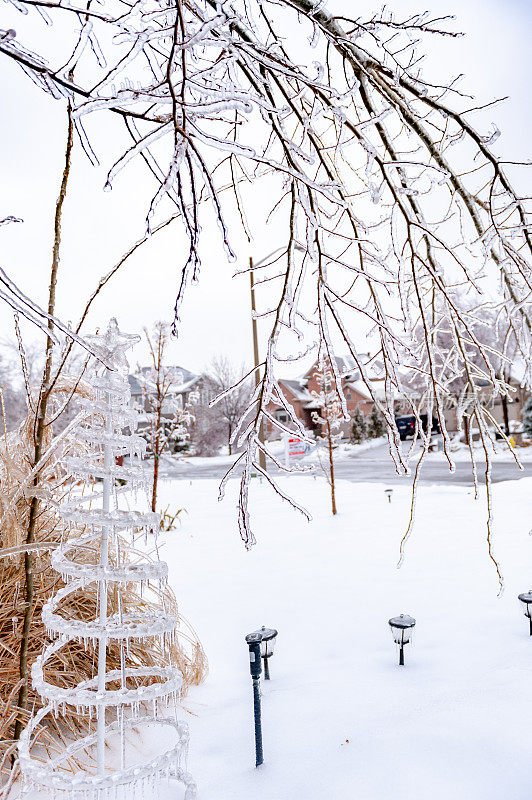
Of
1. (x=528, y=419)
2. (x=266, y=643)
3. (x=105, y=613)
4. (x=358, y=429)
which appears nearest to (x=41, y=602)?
(x=105, y=613)

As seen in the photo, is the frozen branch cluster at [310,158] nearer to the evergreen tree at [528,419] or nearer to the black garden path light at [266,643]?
the black garden path light at [266,643]

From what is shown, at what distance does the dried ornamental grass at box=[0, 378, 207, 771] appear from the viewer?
238cm

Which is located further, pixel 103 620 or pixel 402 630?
pixel 402 630

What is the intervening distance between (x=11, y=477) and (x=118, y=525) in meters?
1.46

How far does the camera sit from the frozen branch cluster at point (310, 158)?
3.02 ft

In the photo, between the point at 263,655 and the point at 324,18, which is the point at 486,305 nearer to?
the point at 324,18

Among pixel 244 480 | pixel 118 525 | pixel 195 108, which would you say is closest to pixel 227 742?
pixel 118 525

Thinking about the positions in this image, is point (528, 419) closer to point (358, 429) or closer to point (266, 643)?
point (358, 429)

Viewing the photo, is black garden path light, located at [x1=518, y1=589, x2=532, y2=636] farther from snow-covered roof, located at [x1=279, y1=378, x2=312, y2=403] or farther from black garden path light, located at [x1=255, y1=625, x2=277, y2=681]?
snow-covered roof, located at [x1=279, y1=378, x2=312, y2=403]

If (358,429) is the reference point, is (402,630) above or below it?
below

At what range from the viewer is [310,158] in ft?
3.24

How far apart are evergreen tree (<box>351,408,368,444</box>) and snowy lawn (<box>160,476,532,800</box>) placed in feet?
66.3

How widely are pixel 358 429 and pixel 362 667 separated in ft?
79.8

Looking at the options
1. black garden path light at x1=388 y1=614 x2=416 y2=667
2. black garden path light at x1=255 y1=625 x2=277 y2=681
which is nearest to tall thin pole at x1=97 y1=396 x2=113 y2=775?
black garden path light at x1=255 y1=625 x2=277 y2=681
